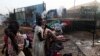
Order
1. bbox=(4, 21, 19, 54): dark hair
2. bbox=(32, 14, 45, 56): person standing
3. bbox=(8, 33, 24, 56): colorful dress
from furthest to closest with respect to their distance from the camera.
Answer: bbox=(32, 14, 45, 56): person standing < bbox=(8, 33, 24, 56): colorful dress < bbox=(4, 21, 19, 54): dark hair

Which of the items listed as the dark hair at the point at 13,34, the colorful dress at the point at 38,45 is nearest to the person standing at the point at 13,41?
the dark hair at the point at 13,34

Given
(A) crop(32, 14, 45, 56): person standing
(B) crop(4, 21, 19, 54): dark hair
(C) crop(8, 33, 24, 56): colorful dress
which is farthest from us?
(A) crop(32, 14, 45, 56): person standing

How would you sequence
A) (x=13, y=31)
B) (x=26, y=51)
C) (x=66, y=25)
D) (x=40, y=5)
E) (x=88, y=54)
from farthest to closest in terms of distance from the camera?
(x=40, y=5)
(x=66, y=25)
(x=88, y=54)
(x=26, y=51)
(x=13, y=31)

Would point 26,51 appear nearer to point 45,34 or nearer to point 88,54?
point 45,34

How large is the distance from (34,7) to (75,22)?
467cm

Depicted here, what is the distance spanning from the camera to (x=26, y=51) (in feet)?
35.2

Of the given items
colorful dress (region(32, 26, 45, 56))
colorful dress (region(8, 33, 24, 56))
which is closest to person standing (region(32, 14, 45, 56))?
colorful dress (region(32, 26, 45, 56))

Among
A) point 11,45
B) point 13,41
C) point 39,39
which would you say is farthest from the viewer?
point 39,39

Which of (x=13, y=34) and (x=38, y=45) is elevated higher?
(x=13, y=34)

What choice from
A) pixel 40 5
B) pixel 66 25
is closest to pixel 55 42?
pixel 66 25

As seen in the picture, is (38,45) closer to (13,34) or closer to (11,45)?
(11,45)

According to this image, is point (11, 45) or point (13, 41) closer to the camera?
point (13, 41)

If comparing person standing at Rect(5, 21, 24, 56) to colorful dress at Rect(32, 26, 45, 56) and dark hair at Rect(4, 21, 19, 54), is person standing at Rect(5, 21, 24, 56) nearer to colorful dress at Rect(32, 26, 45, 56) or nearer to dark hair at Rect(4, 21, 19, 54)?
dark hair at Rect(4, 21, 19, 54)

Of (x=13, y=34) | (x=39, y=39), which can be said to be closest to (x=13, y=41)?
(x=13, y=34)
